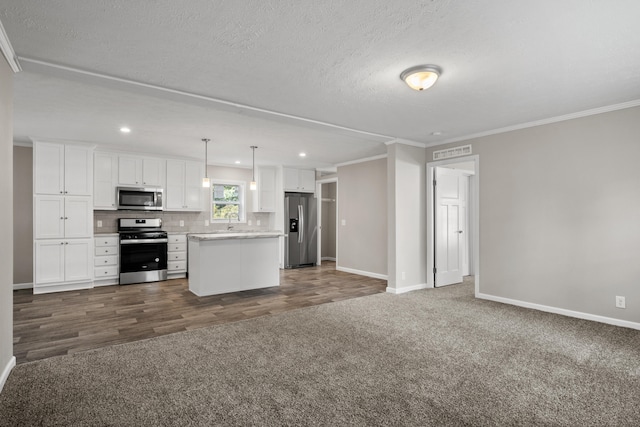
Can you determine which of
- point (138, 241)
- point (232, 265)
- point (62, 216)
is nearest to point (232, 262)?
point (232, 265)

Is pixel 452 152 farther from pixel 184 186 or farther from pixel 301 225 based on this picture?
pixel 184 186

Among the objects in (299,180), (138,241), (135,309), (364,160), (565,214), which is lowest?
(135,309)

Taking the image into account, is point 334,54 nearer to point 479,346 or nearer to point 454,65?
point 454,65

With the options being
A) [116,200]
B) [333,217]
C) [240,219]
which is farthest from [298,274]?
[116,200]

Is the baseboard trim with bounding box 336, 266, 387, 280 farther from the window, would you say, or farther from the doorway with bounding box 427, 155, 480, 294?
the window

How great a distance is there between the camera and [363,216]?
6.96 metres

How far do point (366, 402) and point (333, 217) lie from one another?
287 inches

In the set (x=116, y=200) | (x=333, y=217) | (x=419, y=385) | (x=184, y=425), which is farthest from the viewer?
(x=333, y=217)

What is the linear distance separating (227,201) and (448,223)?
477 centimetres

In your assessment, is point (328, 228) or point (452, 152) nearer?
point (452, 152)

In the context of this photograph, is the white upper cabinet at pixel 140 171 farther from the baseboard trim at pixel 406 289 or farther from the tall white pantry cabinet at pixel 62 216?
the baseboard trim at pixel 406 289

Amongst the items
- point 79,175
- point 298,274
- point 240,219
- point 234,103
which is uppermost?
point 234,103

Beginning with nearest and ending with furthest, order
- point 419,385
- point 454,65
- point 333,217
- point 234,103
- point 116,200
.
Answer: point 419,385 → point 454,65 → point 234,103 → point 116,200 → point 333,217

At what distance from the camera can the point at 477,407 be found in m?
2.11
